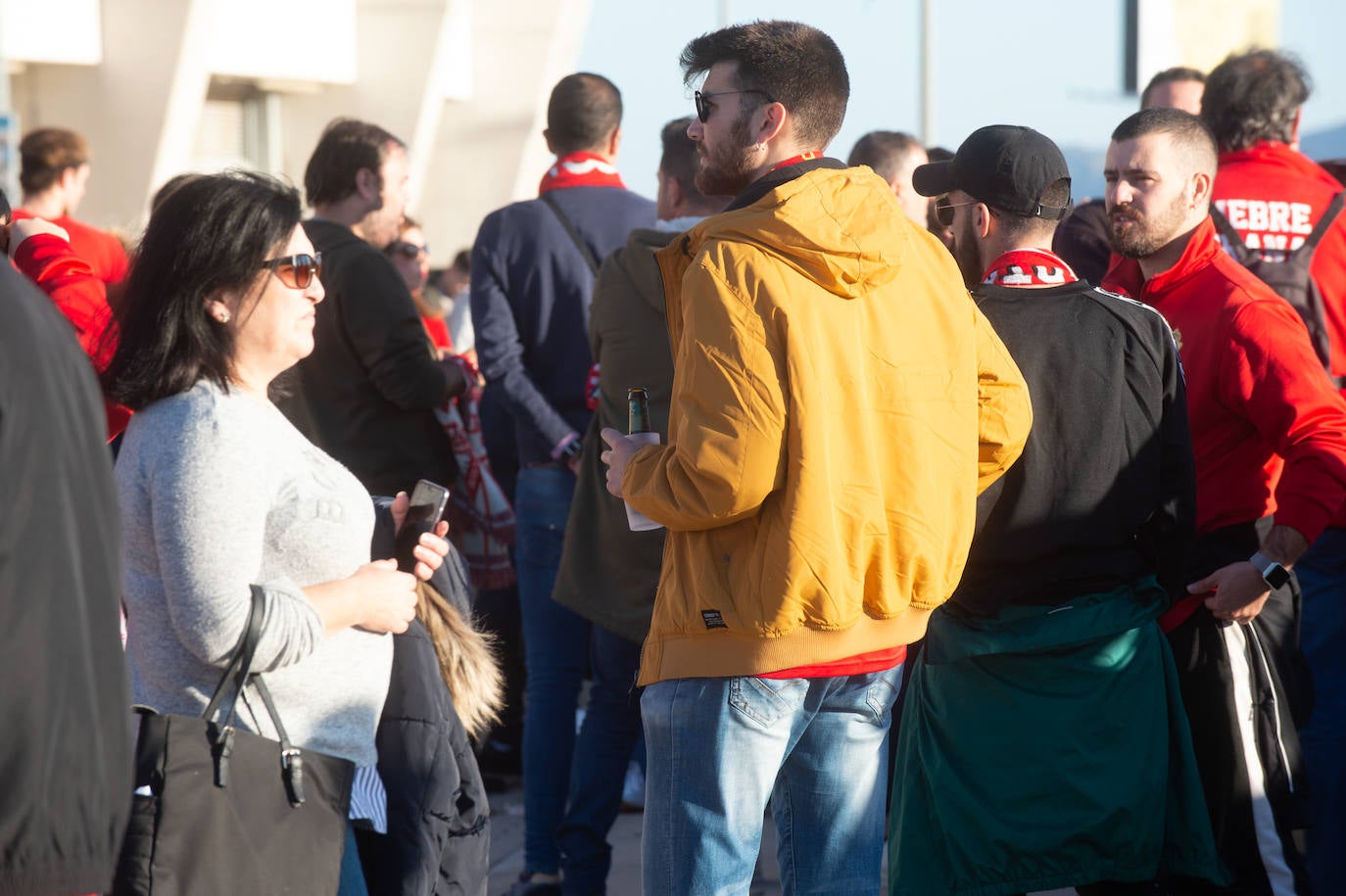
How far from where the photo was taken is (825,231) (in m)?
2.45

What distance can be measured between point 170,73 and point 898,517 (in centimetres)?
1508

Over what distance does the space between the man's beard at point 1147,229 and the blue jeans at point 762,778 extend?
57.7 inches

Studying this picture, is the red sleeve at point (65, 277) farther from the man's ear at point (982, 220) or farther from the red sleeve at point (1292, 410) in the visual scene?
the red sleeve at point (1292, 410)

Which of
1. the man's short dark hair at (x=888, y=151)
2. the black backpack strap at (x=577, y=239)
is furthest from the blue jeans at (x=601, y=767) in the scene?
the man's short dark hair at (x=888, y=151)

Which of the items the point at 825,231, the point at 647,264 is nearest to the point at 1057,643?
the point at 825,231

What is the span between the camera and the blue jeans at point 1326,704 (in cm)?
401

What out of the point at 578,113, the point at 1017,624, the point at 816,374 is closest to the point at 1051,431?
the point at 1017,624

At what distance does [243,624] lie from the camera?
2314mm

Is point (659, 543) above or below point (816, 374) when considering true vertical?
below

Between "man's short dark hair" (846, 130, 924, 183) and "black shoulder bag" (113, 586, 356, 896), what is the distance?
11.1ft

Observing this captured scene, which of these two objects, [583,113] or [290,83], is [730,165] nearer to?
[583,113]

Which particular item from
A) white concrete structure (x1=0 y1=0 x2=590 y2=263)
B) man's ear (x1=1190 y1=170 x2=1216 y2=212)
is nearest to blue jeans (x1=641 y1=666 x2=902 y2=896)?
man's ear (x1=1190 y1=170 x2=1216 y2=212)

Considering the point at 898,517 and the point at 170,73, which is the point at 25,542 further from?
the point at 170,73

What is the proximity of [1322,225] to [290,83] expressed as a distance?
1676 centimetres
